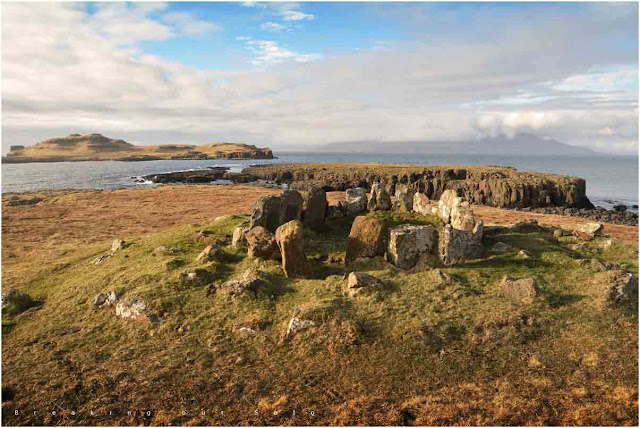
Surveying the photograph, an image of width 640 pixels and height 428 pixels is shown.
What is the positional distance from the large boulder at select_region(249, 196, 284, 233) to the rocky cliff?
31.0 metres

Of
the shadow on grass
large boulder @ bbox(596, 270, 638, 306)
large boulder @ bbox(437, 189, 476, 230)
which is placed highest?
large boulder @ bbox(437, 189, 476, 230)

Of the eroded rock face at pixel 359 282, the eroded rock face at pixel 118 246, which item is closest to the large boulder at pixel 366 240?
the eroded rock face at pixel 359 282

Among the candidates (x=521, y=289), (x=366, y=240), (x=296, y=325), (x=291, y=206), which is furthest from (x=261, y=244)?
(x=521, y=289)

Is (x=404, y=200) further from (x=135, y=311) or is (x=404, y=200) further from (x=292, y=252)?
(x=135, y=311)

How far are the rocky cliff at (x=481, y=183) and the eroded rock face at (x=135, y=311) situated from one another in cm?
3940

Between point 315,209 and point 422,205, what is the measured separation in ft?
21.6

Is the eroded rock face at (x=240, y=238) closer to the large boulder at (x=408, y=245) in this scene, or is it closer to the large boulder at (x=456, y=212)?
the large boulder at (x=408, y=245)

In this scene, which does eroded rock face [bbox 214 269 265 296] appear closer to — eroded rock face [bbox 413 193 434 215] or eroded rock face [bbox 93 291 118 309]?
eroded rock face [bbox 93 291 118 309]

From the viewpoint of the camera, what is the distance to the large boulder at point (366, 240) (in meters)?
18.3

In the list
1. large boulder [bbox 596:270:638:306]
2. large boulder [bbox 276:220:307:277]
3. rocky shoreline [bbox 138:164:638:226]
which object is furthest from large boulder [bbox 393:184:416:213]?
rocky shoreline [bbox 138:164:638:226]

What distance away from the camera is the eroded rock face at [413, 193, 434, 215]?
23.2 meters

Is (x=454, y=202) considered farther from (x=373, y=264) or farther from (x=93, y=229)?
(x=93, y=229)

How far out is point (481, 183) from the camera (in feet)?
228

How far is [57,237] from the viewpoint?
114 feet
